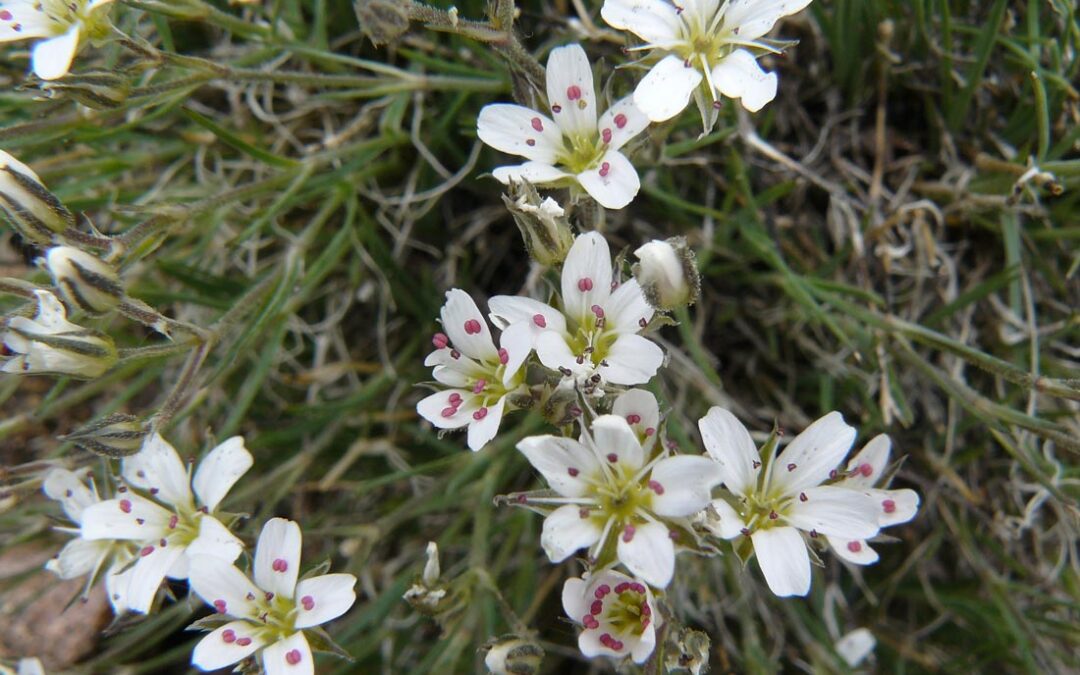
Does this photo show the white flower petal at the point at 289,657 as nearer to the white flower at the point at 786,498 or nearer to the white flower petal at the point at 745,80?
the white flower at the point at 786,498

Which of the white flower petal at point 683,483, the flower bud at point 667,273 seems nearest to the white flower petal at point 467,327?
the flower bud at point 667,273

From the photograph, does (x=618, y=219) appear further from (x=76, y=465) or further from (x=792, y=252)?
(x=76, y=465)

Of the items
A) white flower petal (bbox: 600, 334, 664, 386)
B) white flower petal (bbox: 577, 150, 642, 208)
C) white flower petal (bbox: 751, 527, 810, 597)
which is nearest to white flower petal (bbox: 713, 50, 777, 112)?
white flower petal (bbox: 577, 150, 642, 208)

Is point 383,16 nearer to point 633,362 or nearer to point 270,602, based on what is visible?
point 633,362

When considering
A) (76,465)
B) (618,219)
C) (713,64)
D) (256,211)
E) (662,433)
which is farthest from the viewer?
(618,219)

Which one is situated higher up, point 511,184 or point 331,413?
point 511,184

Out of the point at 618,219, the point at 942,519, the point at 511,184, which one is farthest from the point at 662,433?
the point at 942,519

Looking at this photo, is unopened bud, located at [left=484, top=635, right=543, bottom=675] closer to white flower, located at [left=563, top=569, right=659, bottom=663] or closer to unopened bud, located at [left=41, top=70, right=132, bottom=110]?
white flower, located at [left=563, top=569, right=659, bottom=663]
